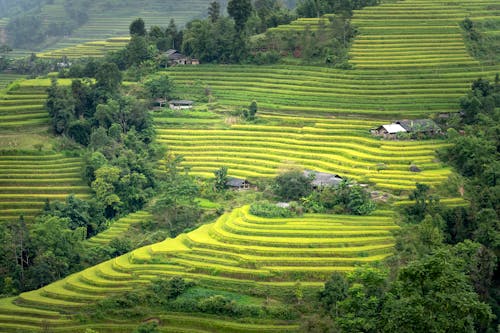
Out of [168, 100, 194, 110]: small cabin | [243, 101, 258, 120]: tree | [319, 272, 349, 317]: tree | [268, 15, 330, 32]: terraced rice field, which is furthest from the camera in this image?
[268, 15, 330, 32]: terraced rice field

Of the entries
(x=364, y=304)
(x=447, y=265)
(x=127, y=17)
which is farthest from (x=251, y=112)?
(x=127, y=17)

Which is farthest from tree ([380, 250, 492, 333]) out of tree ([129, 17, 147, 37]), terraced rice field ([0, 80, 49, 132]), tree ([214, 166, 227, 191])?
tree ([129, 17, 147, 37])

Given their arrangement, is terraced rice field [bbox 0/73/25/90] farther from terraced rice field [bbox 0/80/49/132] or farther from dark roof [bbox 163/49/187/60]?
dark roof [bbox 163/49/187/60]

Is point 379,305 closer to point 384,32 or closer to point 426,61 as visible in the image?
point 426,61

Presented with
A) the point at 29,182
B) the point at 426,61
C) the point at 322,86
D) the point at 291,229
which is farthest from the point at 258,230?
the point at 426,61

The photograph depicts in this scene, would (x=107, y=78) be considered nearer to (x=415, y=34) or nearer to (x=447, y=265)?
(x=415, y=34)

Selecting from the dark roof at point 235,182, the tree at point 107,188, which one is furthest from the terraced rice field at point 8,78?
the dark roof at point 235,182
